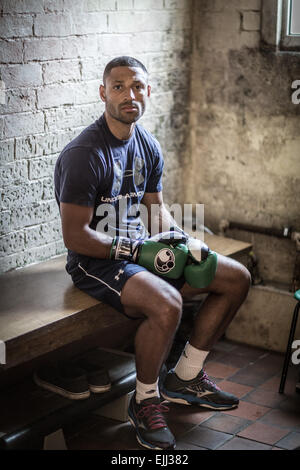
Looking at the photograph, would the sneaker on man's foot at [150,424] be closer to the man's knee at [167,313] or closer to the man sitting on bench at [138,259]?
the man sitting on bench at [138,259]

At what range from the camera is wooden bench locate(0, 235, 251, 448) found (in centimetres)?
335

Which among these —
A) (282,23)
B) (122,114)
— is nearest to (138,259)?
(122,114)

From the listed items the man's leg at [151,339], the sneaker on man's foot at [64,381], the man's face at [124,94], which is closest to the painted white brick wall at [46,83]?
the man's face at [124,94]

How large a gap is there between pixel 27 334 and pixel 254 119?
7.69ft

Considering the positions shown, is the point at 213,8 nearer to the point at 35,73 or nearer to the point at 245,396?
the point at 35,73

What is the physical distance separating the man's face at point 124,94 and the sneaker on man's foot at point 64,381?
4.45 feet

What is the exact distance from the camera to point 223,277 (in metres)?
3.98

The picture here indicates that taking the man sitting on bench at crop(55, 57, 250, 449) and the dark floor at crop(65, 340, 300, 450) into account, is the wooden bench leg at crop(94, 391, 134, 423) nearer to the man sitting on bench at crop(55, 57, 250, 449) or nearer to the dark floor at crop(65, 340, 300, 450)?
the dark floor at crop(65, 340, 300, 450)

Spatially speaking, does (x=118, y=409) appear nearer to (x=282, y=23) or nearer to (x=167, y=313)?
(x=167, y=313)

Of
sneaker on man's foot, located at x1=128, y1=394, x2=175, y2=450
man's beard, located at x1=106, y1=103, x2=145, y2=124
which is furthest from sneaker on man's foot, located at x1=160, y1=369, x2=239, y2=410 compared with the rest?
man's beard, located at x1=106, y1=103, x2=145, y2=124

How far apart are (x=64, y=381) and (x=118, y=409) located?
383mm

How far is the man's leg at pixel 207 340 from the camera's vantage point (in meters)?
4.01

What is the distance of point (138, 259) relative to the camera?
12.4ft

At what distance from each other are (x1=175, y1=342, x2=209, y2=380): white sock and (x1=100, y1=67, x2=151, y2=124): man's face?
1306mm
